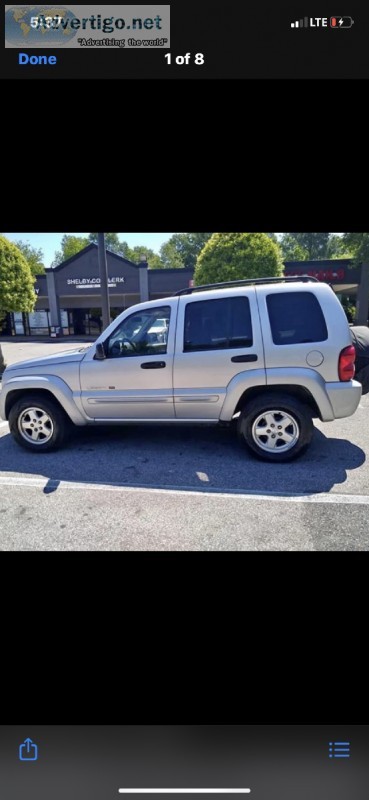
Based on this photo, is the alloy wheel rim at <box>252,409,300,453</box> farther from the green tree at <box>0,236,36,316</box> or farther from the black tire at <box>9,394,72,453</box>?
the green tree at <box>0,236,36,316</box>

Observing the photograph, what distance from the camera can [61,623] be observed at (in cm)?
109

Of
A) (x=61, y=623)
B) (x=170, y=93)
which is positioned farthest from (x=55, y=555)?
(x=170, y=93)

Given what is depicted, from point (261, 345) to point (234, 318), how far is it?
417 millimetres

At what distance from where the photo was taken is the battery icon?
124 cm

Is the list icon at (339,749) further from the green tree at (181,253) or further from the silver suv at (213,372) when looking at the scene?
the green tree at (181,253)

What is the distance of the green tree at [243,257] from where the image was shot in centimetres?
1484

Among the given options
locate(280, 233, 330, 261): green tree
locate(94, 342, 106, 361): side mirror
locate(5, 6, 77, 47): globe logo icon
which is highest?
locate(280, 233, 330, 261): green tree

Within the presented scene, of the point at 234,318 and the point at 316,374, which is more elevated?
the point at 234,318

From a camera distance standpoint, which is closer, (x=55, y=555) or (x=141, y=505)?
(x=55, y=555)

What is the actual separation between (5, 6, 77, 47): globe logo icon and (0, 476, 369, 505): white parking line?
2843mm

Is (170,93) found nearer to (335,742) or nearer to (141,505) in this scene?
(335,742)

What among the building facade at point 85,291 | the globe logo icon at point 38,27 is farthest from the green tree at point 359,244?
the globe logo icon at point 38,27

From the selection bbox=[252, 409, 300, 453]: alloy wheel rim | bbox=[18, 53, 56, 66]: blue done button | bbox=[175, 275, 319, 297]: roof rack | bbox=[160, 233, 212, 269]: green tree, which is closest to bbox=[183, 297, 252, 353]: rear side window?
bbox=[175, 275, 319, 297]: roof rack

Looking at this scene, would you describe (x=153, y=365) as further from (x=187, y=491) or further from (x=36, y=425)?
(x=36, y=425)
